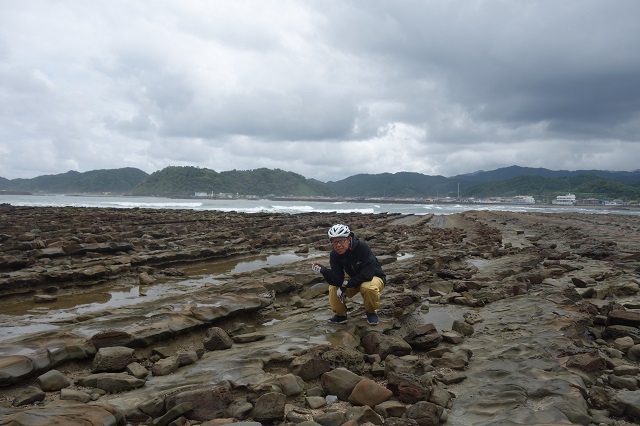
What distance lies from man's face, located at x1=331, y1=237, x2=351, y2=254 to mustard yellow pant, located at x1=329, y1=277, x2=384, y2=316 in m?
0.78

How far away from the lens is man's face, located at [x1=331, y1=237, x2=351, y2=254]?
7457mm

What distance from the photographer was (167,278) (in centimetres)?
1380

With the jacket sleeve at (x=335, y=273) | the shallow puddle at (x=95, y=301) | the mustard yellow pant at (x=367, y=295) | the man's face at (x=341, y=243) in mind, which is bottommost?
the shallow puddle at (x=95, y=301)

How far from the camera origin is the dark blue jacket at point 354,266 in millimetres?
7746

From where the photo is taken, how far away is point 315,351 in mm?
6242

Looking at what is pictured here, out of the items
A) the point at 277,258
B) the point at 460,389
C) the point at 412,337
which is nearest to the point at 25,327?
the point at 412,337

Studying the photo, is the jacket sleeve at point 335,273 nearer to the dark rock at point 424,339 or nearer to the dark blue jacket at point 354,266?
the dark blue jacket at point 354,266

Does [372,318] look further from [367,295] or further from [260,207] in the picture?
[260,207]

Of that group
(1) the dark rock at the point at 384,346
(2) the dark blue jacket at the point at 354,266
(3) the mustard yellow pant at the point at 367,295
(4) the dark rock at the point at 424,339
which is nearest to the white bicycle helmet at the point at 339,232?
(2) the dark blue jacket at the point at 354,266

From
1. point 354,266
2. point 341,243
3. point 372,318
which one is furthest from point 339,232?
point 372,318

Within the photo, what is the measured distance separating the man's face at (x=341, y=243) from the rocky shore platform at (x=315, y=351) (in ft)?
4.88

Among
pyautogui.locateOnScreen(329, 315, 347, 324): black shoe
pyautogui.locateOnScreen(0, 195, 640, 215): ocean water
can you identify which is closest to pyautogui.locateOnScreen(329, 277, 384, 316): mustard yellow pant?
pyautogui.locateOnScreen(329, 315, 347, 324): black shoe

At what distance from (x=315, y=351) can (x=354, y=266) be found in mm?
2071

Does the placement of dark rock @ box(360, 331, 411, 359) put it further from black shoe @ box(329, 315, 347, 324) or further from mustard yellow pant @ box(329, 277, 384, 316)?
black shoe @ box(329, 315, 347, 324)
